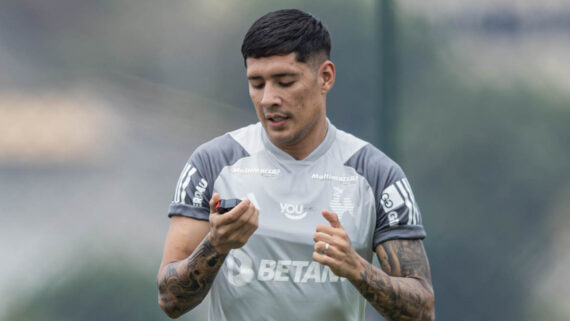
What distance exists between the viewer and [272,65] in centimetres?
227

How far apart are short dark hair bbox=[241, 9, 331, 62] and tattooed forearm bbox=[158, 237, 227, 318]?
2.07 ft

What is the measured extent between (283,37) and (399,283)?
2.77ft

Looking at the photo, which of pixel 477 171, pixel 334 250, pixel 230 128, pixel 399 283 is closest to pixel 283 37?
pixel 334 250

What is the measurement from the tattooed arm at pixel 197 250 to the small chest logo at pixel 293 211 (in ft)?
0.81

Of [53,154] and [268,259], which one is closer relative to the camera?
[268,259]

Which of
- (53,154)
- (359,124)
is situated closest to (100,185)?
(53,154)

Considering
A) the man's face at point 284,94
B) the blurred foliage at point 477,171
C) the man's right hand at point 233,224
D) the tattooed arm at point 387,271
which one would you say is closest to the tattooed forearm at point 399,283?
the tattooed arm at point 387,271

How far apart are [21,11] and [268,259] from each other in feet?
6.61

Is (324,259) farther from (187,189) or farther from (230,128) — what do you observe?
(230,128)

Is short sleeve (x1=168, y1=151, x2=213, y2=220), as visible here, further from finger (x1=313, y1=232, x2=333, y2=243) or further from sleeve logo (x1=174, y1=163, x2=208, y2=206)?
finger (x1=313, y1=232, x2=333, y2=243)

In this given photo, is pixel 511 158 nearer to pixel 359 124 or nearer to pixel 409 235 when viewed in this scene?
pixel 359 124

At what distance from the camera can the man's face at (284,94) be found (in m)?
2.27

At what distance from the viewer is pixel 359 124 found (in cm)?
380

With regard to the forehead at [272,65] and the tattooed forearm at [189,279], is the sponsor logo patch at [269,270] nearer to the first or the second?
the tattooed forearm at [189,279]
